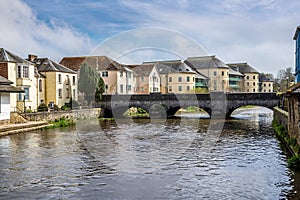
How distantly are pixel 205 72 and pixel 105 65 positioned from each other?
28306 millimetres

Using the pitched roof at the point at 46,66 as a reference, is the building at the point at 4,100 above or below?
below

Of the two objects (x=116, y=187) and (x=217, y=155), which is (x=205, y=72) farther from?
(x=116, y=187)

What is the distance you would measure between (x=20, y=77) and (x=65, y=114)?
17.0 ft

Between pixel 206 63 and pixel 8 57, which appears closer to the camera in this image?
pixel 8 57

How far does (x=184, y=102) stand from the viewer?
1587 inches

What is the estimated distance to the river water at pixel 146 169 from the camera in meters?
10.6

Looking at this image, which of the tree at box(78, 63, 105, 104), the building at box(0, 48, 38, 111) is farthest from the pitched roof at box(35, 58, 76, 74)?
the building at box(0, 48, 38, 111)

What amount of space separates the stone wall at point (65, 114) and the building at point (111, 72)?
9859mm

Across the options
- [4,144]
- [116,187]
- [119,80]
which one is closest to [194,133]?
[4,144]

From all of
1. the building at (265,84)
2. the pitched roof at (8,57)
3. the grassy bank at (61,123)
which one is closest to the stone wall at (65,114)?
the grassy bank at (61,123)

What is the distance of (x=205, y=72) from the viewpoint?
73.9 meters

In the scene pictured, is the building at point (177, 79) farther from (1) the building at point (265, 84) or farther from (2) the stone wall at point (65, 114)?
(1) the building at point (265, 84)

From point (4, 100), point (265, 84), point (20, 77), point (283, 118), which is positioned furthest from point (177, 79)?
point (283, 118)

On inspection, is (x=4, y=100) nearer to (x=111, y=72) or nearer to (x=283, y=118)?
(x=283, y=118)
